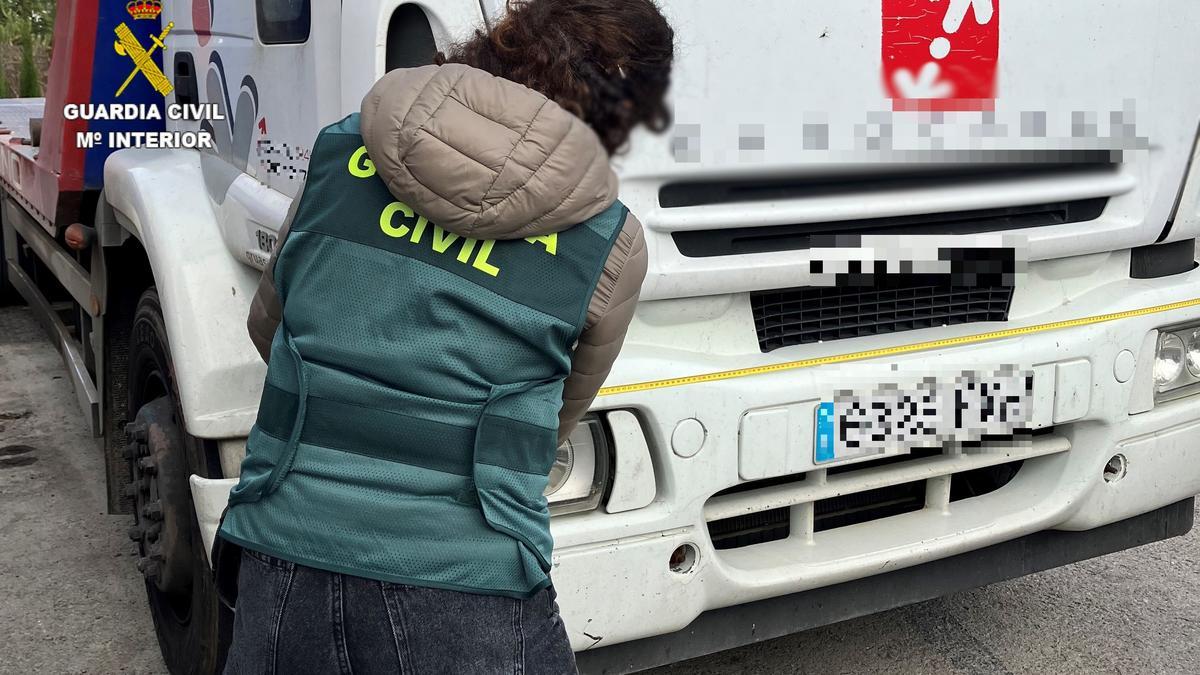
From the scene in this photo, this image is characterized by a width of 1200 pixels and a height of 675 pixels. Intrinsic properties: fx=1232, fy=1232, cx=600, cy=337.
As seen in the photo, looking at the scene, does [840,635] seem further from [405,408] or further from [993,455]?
[405,408]

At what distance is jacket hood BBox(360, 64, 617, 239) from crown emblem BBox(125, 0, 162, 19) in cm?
241

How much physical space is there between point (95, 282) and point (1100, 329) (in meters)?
2.94

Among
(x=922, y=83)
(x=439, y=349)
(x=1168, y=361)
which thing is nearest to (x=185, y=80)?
(x=922, y=83)

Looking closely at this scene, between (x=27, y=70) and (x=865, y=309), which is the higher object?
(x=27, y=70)

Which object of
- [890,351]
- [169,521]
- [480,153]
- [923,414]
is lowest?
[169,521]

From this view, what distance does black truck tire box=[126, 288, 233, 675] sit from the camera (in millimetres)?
2914

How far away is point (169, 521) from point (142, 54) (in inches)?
59.1

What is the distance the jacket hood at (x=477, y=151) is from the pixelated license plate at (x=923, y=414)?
1285mm

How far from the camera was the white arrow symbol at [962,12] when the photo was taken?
2586mm

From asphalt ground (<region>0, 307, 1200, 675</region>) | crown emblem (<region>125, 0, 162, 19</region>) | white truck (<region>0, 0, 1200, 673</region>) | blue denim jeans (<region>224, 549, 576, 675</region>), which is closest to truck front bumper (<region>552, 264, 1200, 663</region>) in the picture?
white truck (<region>0, 0, 1200, 673</region>)

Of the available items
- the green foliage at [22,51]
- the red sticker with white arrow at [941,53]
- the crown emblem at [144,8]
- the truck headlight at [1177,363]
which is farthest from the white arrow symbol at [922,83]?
the green foliage at [22,51]

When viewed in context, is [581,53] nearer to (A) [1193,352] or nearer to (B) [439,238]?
(B) [439,238]

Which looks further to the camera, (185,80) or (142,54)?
(142,54)

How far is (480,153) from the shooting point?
4.77 feet
